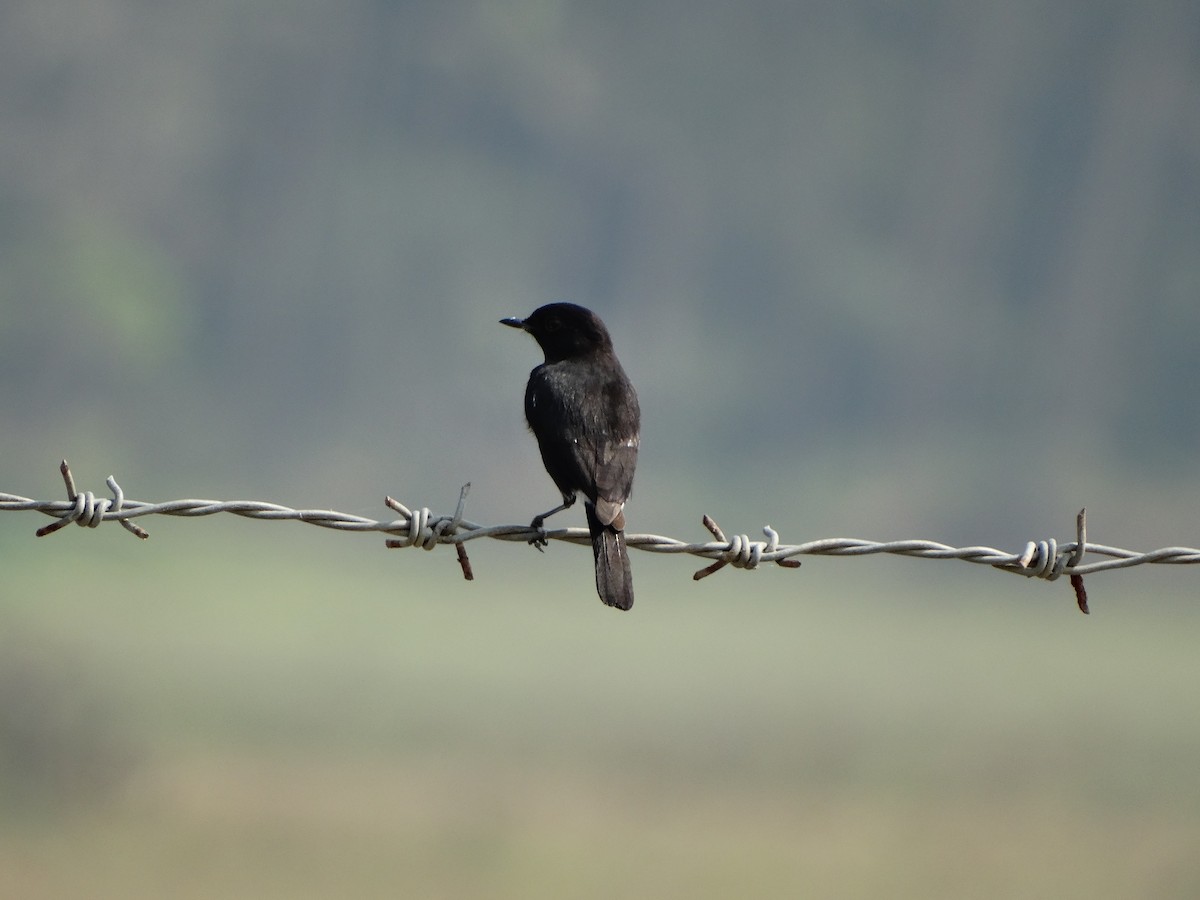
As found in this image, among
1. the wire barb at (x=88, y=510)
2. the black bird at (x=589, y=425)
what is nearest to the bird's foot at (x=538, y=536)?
the black bird at (x=589, y=425)

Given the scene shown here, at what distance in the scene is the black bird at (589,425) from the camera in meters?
5.30

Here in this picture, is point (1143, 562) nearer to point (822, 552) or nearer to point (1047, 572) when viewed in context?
point (1047, 572)

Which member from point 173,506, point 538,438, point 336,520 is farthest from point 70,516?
point 538,438

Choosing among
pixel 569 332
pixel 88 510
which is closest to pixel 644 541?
pixel 88 510

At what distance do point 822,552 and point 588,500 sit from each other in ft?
6.09

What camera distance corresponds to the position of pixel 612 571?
5223 mm

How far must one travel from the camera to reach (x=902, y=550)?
161 inches

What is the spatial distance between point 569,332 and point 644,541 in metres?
3.32

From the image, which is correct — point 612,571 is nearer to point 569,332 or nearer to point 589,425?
point 589,425

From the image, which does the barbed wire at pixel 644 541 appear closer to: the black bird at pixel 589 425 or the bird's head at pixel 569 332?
the black bird at pixel 589 425

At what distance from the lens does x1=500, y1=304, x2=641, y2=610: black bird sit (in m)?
5.30

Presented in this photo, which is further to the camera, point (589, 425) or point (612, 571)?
point (589, 425)

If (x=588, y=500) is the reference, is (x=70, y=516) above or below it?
below

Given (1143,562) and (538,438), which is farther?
(538,438)
